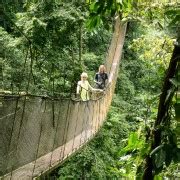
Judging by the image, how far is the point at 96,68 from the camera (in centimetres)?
877

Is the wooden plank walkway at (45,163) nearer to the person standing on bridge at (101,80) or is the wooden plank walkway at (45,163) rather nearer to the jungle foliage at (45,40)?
the person standing on bridge at (101,80)

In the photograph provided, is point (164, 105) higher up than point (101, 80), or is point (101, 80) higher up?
point (164, 105)

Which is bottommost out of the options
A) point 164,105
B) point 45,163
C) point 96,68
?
point 45,163

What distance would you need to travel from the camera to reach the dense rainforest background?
0.89 meters

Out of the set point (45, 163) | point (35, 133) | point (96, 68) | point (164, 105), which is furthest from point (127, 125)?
point (164, 105)

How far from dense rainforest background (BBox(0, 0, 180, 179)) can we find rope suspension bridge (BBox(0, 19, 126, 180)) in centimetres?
10

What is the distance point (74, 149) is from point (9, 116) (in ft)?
4.50

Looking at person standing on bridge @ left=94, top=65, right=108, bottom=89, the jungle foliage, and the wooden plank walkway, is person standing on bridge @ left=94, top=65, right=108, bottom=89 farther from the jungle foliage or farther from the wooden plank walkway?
the wooden plank walkway

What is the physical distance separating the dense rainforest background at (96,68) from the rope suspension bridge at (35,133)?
101 millimetres

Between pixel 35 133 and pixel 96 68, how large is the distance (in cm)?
681

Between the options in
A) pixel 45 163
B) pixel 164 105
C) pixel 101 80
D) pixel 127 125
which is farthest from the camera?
pixel 127 125

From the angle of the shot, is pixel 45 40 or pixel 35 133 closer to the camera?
pixel 35 133

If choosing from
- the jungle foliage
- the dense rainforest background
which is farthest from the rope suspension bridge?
the jungle foliage

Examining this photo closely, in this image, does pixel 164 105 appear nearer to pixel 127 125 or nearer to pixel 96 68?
pixel 127 125
